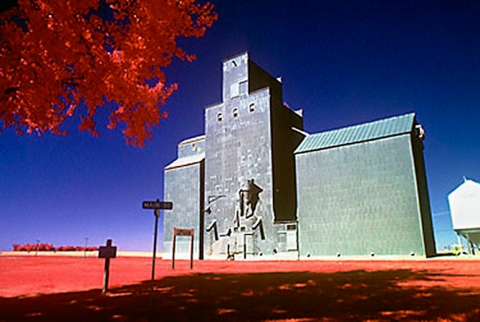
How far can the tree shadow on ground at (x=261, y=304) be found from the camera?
6.07 m

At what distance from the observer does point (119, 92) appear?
9.16 m

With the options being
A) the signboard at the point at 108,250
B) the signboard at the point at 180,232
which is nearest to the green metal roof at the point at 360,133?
the signboard at the point at 180,232

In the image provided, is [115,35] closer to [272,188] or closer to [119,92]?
[119,92]

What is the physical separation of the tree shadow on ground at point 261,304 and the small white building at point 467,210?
22.8m

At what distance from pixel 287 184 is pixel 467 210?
15.3 m

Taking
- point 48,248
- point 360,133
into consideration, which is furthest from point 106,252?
point 48,248

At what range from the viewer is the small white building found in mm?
28172

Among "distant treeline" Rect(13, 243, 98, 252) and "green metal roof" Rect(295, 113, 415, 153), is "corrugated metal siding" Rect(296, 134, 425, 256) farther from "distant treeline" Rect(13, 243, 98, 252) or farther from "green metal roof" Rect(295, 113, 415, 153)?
"distant treeline" Rect(13, 243, 98, 252)

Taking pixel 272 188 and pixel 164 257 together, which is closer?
pixel 272 188

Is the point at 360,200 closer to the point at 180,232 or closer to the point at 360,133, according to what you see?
the point at 360,133

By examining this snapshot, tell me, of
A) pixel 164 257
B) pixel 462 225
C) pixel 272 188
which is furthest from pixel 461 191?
pixel 164 257

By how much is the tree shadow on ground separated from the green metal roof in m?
18.2

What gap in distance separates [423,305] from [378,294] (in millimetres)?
1523

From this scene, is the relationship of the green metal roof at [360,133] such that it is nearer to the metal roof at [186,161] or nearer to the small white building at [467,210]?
the small white building at [467,210]
